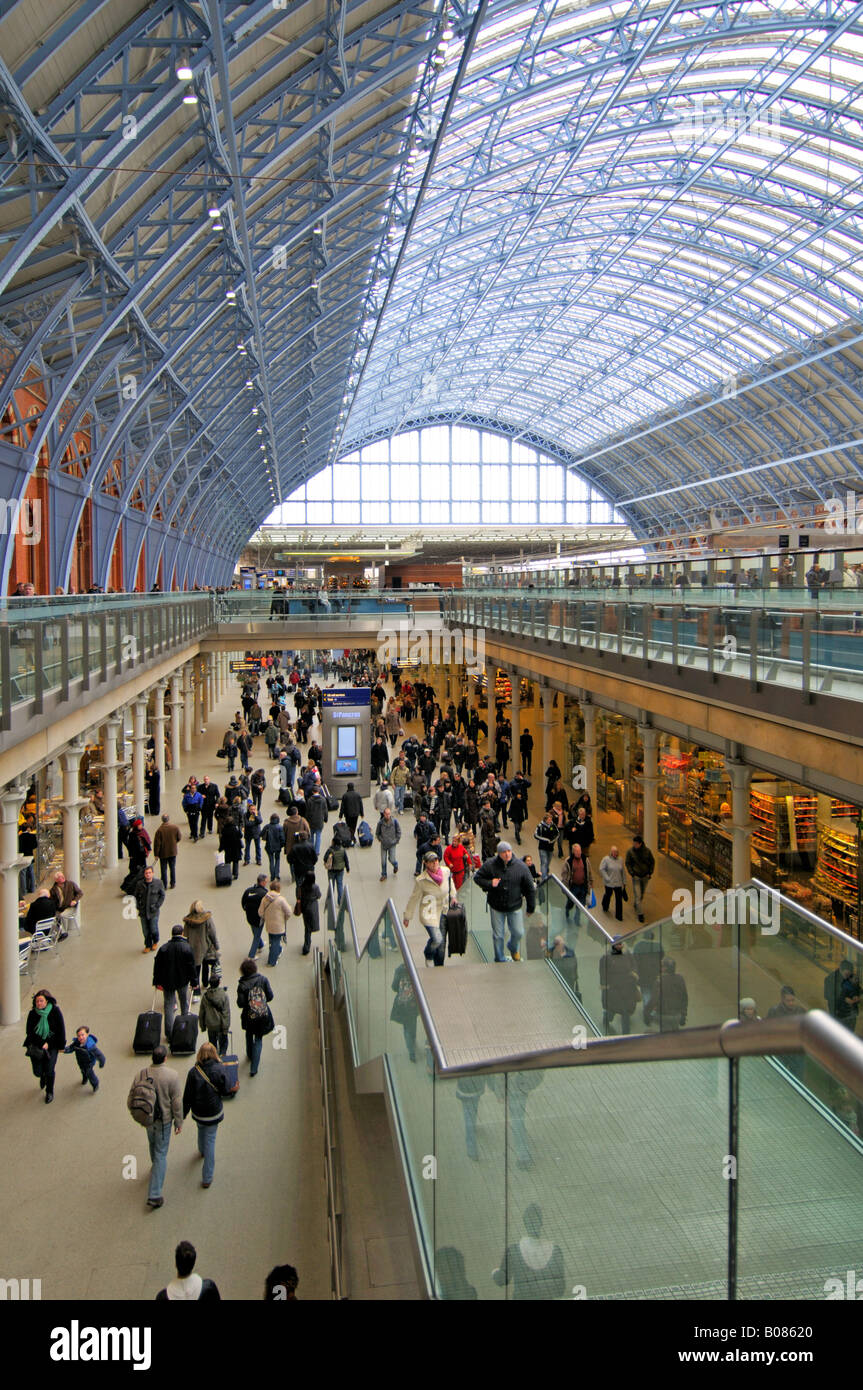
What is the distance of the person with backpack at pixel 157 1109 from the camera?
304 inches

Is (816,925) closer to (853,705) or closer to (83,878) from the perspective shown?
(853,705)

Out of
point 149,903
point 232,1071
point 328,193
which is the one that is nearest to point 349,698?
point 149,903

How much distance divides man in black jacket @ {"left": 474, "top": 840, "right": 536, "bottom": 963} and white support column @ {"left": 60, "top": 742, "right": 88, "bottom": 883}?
6758 mm

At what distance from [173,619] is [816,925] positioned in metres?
22.2

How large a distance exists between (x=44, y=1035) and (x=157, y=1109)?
6.54 feet

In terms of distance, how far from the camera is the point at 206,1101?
7.98 metres

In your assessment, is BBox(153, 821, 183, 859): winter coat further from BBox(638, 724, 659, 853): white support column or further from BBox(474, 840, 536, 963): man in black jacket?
BBox(638, 724, 659, 853): white support column

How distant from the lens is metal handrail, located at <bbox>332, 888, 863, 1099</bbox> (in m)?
1.88

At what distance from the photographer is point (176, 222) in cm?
1778

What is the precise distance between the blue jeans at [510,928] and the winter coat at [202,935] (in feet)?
11.2

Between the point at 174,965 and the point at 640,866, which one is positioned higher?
A: the point at 174,965

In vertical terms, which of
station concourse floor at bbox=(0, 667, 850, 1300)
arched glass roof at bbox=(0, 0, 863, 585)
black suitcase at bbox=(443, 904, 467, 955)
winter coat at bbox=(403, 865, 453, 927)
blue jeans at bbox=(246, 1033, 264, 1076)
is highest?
arched glass roof at bbox=(0, 0, 863, 585)

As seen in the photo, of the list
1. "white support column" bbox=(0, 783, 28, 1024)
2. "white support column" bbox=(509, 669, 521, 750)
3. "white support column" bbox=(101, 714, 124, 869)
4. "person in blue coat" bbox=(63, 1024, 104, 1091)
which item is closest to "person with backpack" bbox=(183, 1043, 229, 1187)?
"person in blue coat" bbox=(63, 1024, 104, 1091)

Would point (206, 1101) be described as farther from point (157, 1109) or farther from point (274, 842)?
point (274, 842)
